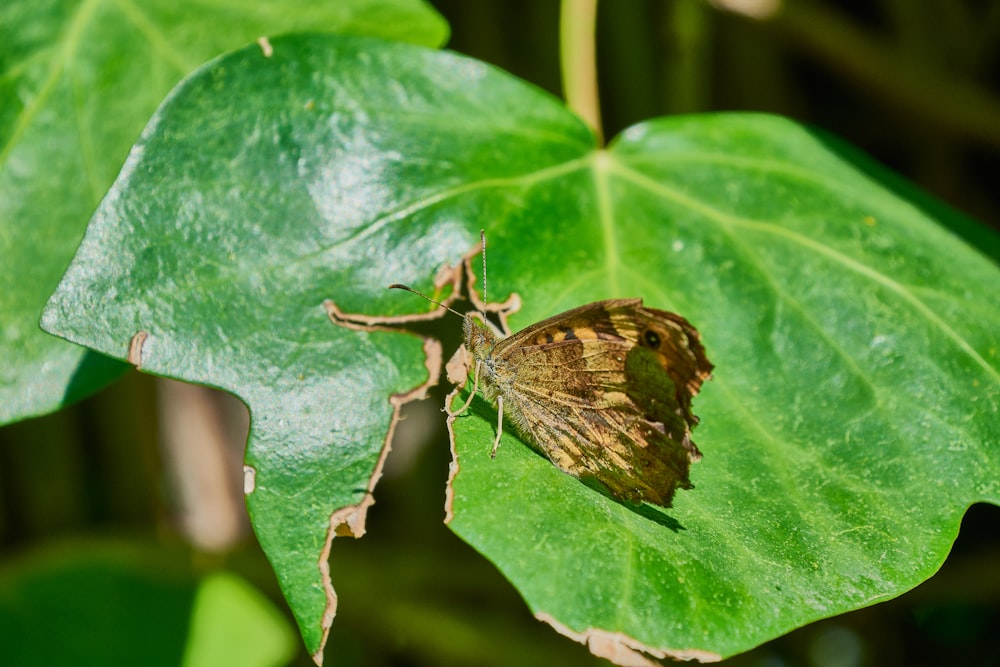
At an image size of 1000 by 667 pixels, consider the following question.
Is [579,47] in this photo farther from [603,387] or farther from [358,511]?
[358,511]

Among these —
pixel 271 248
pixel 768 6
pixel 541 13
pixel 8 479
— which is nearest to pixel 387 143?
pixel 271 248

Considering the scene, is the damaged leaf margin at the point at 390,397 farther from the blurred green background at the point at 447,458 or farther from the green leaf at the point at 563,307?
the blurred green background at the point at 447,458

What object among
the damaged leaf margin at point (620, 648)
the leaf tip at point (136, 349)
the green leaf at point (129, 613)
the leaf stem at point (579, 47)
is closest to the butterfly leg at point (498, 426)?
the damaged leaf margin at point (620, 648)


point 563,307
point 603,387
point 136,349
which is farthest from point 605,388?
point 136,349

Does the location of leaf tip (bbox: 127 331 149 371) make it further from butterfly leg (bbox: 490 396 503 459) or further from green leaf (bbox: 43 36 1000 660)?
butterfly leg (bbox: 490 396 503 459)

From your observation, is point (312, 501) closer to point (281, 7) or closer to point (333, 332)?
point (333, 332)

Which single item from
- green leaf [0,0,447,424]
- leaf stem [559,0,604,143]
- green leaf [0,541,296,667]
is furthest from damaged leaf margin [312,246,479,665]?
green leaf [0,541,296,667]

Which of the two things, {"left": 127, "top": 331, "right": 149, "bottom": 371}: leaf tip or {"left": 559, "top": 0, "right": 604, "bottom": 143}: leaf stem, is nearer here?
{"left": 127, "top": 331, "right": 149, "bottom": 371}: leaf tip

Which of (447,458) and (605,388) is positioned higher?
(605,388)
